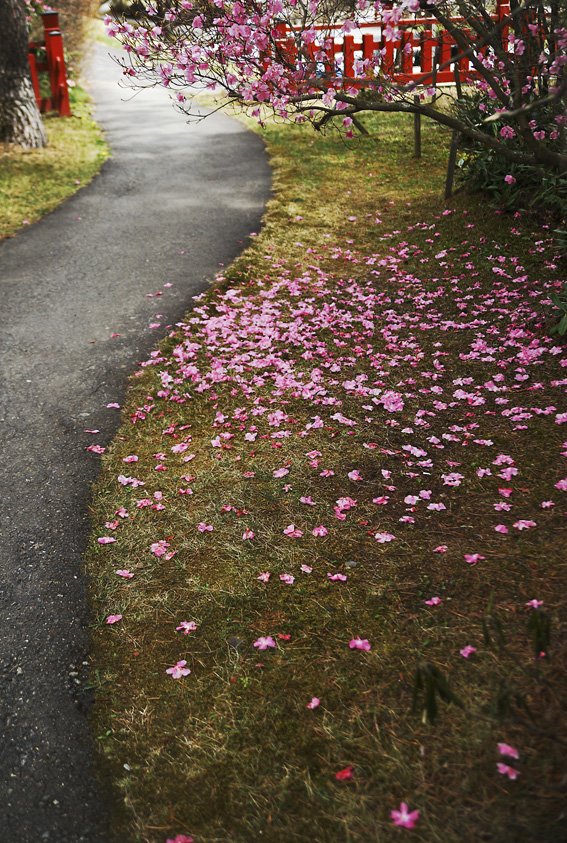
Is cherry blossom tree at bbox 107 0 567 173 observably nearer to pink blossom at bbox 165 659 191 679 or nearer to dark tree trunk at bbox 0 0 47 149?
pink blossom at bbox 165 659 191 679

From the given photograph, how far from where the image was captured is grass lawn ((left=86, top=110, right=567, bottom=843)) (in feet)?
7.64

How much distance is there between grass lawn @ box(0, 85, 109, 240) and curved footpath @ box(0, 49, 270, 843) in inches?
12.5

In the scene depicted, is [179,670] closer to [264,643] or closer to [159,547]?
[264,643]

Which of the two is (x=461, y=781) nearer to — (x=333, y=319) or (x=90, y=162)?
(x=333, y=319)

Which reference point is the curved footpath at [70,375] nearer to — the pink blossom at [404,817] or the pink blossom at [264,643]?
the pink blossom at [264,643]

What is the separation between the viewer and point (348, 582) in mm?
3289

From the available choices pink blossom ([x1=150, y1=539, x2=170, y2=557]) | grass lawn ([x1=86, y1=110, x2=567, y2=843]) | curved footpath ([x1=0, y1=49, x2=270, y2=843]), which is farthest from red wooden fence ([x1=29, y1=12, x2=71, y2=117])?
pink blossom ([x1=150, y1=539, x2=170, y2=557])

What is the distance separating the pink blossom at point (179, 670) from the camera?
9.50 ft

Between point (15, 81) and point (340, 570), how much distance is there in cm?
1102

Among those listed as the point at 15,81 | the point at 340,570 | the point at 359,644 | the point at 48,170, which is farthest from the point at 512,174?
the point at 15,81

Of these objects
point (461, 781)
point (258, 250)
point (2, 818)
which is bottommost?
point (2, 818)

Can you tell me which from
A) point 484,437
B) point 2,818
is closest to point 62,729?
point 2,818

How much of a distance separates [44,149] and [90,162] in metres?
1.06

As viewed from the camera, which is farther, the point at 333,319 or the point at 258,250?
the point at 258,250
